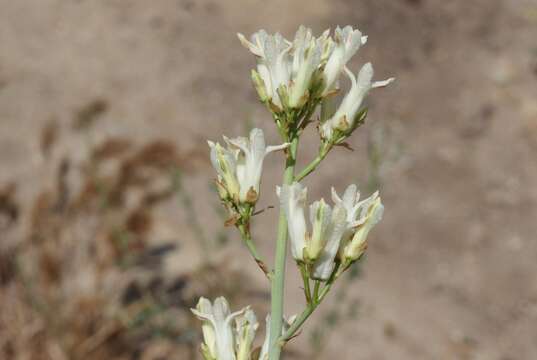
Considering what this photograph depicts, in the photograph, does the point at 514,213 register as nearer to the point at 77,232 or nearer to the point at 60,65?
the point at 77,232

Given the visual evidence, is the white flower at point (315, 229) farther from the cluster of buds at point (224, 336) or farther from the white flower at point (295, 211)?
the cluster of buds at point (224, 336)

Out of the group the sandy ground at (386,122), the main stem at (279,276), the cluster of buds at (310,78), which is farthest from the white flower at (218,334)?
the sandy ground at (386,122)

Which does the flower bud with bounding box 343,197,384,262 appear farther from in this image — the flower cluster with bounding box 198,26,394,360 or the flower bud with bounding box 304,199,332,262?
the flower bud with bounding box 304,199,332,262

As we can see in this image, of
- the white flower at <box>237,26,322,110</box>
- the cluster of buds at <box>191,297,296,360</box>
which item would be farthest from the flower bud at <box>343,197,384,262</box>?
the white flower at <box>237,26,322,110</box>

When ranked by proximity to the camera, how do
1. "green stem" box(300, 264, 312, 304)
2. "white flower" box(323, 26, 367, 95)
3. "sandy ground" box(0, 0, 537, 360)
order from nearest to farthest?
A: "green stem" box(300, 264, 312, 304)
"white flower" box(323, 26, 367, 95)
"sandy ground" box(0, 0, 537, 360)

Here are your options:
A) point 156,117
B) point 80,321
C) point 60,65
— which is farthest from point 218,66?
point 80,321

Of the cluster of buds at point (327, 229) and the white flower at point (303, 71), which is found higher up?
the white flower at point (303, 71)
